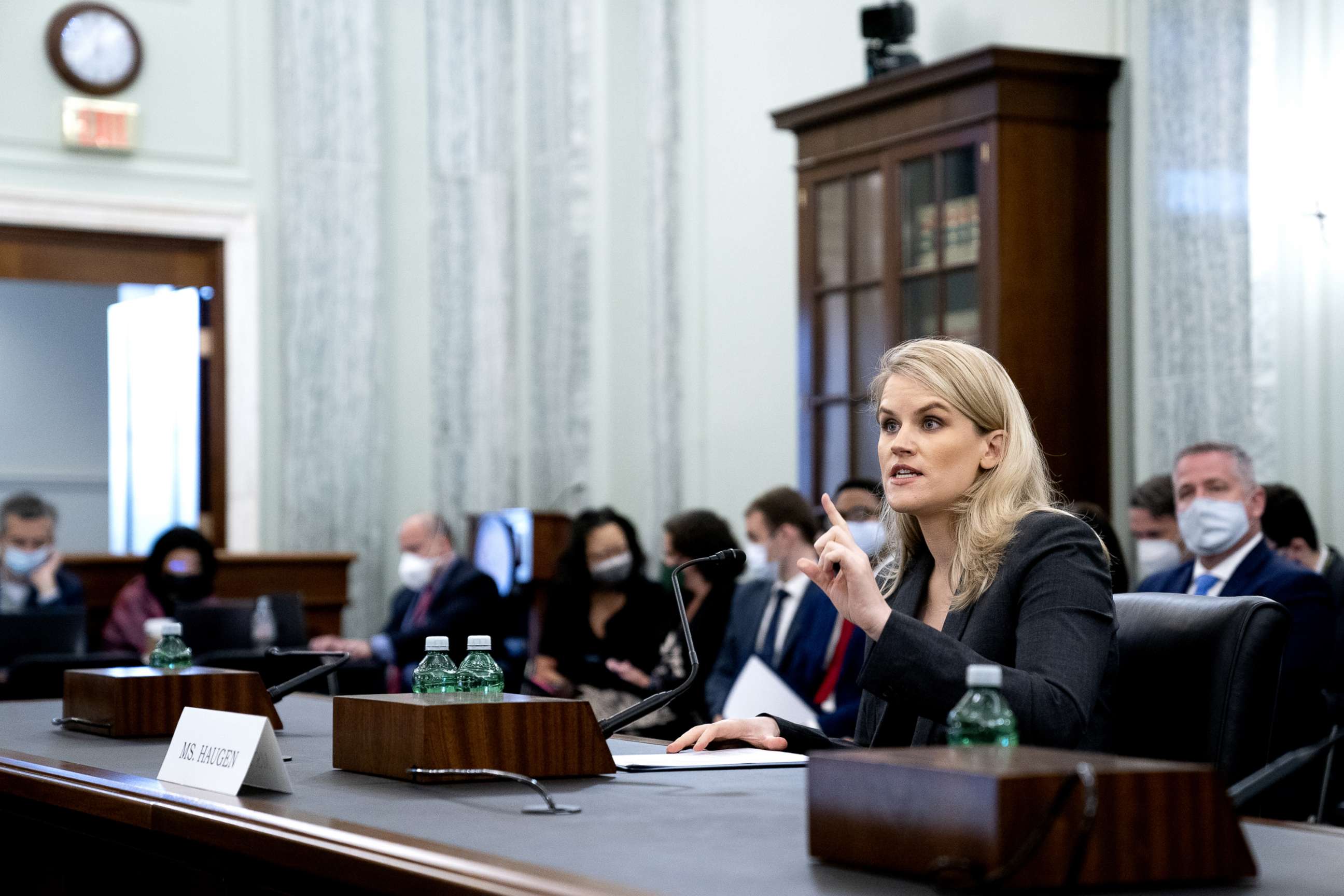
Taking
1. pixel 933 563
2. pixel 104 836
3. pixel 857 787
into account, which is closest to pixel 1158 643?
pixel 933 563

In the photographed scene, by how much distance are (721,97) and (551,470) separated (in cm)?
227

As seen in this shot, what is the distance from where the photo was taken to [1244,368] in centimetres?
553

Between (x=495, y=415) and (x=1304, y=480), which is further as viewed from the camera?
(x=495, y=415)

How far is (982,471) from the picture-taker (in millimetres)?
2354

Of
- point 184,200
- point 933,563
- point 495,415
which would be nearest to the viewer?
point 933,563

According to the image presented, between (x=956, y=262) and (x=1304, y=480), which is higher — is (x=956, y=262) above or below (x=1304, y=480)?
above

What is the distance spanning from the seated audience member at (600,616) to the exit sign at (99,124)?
4177 millimetres

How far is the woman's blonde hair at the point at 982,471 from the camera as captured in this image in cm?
229

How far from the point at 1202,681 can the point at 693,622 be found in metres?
3.27

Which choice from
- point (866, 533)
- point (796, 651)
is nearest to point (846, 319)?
point (866, 533)

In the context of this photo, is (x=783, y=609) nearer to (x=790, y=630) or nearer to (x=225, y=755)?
(x=790, y=630)

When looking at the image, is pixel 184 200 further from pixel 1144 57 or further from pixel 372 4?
pixel 1144 57

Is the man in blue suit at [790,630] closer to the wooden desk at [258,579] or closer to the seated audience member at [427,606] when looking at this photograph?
the seated audience member at [427,606]

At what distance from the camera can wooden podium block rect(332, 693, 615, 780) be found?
203cm
